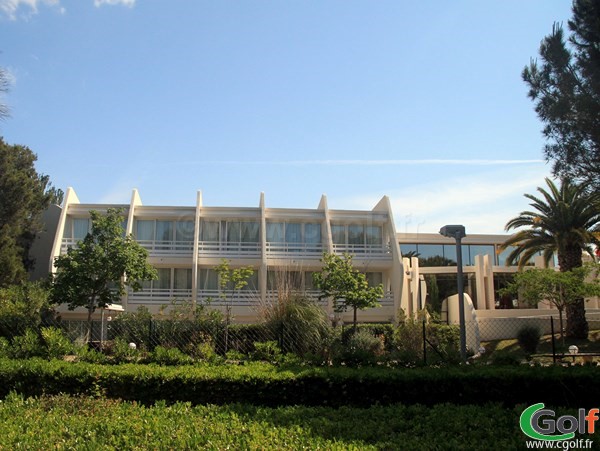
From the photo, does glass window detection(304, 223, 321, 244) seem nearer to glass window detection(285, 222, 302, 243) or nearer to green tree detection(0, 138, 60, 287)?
glass window detection(285, 222, 302, 243)

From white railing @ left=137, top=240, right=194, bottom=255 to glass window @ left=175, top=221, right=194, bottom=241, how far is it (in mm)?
446

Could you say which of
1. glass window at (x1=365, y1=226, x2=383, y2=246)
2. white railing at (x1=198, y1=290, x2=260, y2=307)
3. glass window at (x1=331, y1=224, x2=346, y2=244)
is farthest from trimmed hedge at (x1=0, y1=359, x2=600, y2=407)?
glass window at (x1=365, y1=226, x2=383, y2=246)

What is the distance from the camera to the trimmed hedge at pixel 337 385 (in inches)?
316

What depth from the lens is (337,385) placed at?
8.24 meters

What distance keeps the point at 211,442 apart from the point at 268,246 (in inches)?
1057

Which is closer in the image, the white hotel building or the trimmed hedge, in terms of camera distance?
the trimmed hedge

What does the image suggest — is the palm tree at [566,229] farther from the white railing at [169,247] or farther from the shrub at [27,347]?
the shrub at [27,347]

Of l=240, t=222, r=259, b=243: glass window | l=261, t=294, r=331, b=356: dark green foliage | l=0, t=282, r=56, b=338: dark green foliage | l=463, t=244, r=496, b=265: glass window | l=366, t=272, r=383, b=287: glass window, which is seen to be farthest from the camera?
l=463, t=244, r=496, b=265: glass window

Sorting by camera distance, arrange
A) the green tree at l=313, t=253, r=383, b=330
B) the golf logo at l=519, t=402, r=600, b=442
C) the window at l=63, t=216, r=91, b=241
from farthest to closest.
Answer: the window at l=63, t=216, r=91, b=241 < the green tree at l=313, t=253, r=383, b=330 < the golf logo at l=519, t=402, r=600, b=442

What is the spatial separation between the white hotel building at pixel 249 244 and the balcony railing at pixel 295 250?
0.06 m

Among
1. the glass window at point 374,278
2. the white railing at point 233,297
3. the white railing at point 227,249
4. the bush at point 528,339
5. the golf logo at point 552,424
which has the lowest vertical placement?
the bush at point 528,339

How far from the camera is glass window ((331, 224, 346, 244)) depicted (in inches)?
1293

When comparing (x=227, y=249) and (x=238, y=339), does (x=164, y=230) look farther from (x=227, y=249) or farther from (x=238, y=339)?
(x=238, y=339)

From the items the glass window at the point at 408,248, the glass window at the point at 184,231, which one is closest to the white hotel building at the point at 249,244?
the glass window at the point at 184,231
